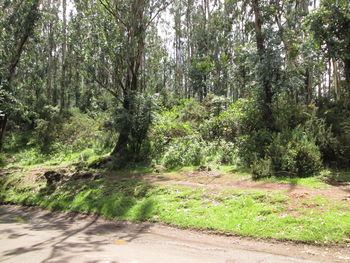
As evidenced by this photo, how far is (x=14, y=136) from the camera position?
23.5 m

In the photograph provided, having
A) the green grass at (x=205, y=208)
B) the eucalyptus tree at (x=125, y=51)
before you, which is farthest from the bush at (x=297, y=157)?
the eucalyptus tree at (x=125, y=51)

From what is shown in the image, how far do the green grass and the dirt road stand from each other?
31 centimetres

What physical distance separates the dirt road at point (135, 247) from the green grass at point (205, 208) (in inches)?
12.4

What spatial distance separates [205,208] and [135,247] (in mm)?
2350

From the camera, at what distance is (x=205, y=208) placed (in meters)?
7.12

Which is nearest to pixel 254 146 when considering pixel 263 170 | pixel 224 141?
pixel 263 170

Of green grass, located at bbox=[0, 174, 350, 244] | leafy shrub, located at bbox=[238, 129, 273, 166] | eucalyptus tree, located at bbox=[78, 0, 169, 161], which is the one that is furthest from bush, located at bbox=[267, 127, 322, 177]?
eucalyptus tree, located at bbox=[78, 0, 169, 161]

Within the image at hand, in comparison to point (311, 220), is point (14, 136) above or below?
above

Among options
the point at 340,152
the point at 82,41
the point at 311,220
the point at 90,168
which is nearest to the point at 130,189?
the point at 90,168

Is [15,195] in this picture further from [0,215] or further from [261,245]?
[261,245]

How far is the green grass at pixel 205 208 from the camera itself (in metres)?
5.53

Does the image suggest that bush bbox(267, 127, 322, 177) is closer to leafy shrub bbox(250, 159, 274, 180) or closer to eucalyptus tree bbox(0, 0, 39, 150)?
leafy shrub bbox(250, 159, 274, 180)

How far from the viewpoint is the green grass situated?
218 inches

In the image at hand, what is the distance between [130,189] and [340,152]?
7.48 metres
